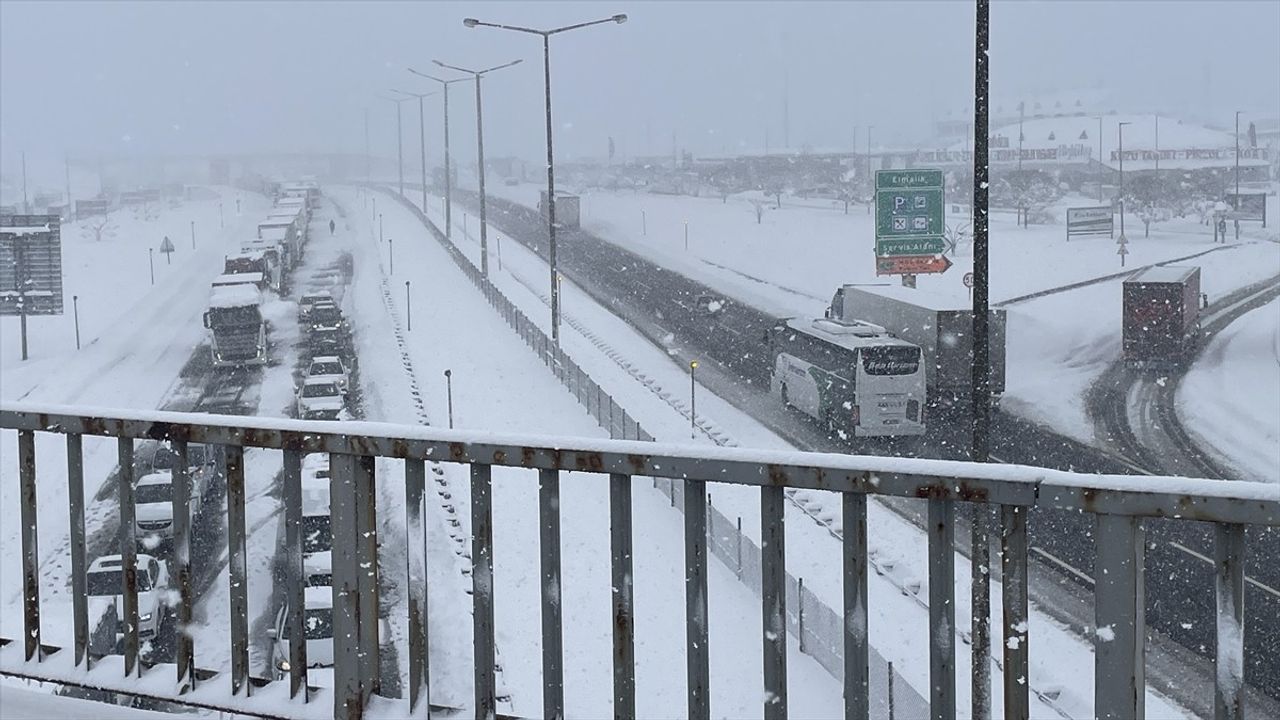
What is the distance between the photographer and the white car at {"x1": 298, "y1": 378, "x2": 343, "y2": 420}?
37125 mm

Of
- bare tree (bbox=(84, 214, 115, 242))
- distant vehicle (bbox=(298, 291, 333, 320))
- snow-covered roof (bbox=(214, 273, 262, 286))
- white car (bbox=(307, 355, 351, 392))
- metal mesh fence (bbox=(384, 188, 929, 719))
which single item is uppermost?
bare tree (bbox=(84, 214, 115, 242))

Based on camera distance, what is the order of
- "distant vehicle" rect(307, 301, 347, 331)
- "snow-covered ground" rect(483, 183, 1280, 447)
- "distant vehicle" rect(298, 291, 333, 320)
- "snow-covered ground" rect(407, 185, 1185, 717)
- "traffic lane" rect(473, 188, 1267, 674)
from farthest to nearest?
"distant vehicle" rect(298, 291, 333, 320) → "distant vehicle" rect(307, 301, 347, 331) → "snow-covered ground" rect(483, 183, 1280, 447) → "traffic lane" rect(473, 188, 1267, 674) → "snow-covered ground" rect(407, 185, 1185, 717)

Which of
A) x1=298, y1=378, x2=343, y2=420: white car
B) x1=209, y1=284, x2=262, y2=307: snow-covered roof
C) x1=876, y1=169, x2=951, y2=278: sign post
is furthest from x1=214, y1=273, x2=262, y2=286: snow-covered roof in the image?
x1=876, y1=169, x2=951, y2=278: sign post

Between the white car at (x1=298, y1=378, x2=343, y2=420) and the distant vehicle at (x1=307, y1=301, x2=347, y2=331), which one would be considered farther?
the distant vehicle at (x1=307, y1=301, x2=347, y2=331)

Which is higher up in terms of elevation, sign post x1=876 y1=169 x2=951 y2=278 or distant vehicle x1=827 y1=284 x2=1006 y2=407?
sign post x1=876 y1=169 x2=951 y2=278

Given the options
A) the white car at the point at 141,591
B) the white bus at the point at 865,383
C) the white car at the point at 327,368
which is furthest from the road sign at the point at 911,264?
the white car at the point at 141,591

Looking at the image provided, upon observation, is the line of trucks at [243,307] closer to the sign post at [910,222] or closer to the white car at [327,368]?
the white car at [327,368]

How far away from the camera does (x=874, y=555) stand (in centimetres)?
2431

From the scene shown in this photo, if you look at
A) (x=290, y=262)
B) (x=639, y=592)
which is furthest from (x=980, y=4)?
(x=290, y=262)

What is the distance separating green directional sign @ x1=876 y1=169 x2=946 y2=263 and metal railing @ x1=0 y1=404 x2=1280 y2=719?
137 ft

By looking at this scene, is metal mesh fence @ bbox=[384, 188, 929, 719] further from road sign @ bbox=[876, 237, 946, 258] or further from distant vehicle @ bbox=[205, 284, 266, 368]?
distant vehicle @ bbox=[205, 284, 266, 368]

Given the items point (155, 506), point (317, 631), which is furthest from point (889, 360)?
point (317, 631)

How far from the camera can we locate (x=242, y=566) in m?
5.30

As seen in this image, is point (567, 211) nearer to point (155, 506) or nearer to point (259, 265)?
point (259, 265)
